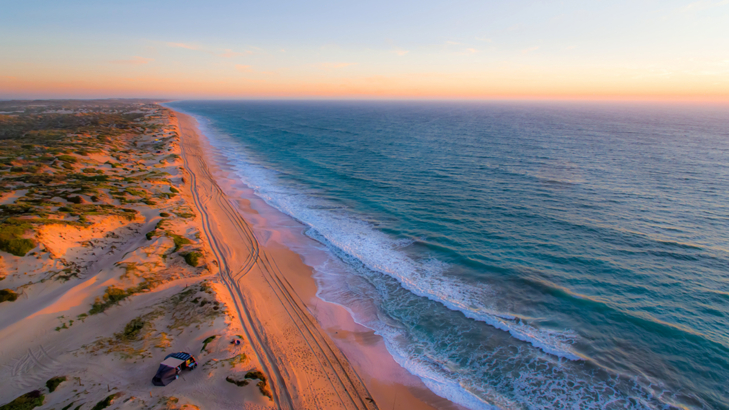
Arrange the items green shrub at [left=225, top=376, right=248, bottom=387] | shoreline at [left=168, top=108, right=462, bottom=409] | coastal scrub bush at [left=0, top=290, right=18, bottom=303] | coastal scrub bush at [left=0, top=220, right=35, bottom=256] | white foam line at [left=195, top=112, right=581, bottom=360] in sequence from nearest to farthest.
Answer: green shrub at [left=225, top=376, right=248, bottom=387]
shoreline at [left=168, top=108, right=462, bottom=409]
coastal scrub bush at [left=0, top=290, right=18, bottom=303]
white foam line at [left=195, top=112, right=581, bottom=360]
coastal scrub bush at [left=0, top=220, right=35, bottom=256]

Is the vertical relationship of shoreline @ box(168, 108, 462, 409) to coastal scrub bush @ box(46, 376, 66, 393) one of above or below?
below

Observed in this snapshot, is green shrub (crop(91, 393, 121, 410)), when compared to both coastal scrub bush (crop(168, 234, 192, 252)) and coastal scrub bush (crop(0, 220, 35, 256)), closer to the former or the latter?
coastal scrub bush (crop(168, 234, 192, 252))

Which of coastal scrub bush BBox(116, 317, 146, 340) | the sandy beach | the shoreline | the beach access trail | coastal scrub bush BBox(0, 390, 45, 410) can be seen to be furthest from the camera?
coastal scrub bush BBox(116, 317, 146, 340)

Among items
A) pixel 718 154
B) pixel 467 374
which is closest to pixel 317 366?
pixel 467 374

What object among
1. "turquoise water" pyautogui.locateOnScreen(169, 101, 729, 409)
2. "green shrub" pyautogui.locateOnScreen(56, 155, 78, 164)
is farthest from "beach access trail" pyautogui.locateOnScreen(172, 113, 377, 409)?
"green shrub" pyautogui.locateOnScreen(56, 155, 78, 164)

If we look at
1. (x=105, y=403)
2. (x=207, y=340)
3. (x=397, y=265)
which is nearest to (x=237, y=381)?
(x=207, y=340)

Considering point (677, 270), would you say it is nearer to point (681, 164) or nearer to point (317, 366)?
point (317, 366)
